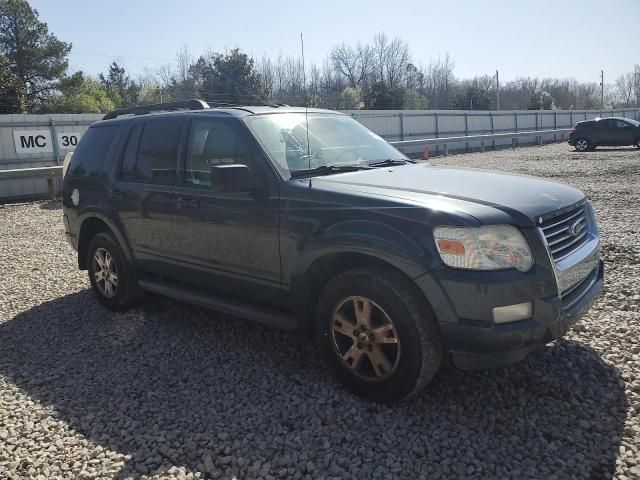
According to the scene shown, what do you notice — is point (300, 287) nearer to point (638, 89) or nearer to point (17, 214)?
point (17, 214)

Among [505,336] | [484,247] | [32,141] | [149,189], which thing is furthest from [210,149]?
[32,141]

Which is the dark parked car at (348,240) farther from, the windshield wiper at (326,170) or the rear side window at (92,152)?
the rear side window at (92,152)

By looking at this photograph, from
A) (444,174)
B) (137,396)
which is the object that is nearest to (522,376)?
(444,174)

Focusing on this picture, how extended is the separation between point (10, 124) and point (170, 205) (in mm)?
14448

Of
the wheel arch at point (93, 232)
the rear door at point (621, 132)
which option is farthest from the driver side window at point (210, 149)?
the rear door at point (621, 132)

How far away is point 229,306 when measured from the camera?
4.24 m

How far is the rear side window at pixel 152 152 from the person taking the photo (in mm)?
4805

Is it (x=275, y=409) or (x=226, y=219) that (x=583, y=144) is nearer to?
(x=226, y=219)

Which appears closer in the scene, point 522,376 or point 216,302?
point 522,376

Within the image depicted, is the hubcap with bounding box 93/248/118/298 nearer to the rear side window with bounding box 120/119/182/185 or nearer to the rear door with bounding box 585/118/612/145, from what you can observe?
the rear side window with bounding box 120/119/182/185

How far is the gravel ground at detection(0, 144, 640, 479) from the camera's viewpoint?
295 centimetres

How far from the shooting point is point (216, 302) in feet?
14.3

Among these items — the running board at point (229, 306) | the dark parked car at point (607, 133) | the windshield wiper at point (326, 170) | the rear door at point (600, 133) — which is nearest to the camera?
the running board at point (229, 306)

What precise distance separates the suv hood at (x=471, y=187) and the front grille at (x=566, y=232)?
0.26 ft
